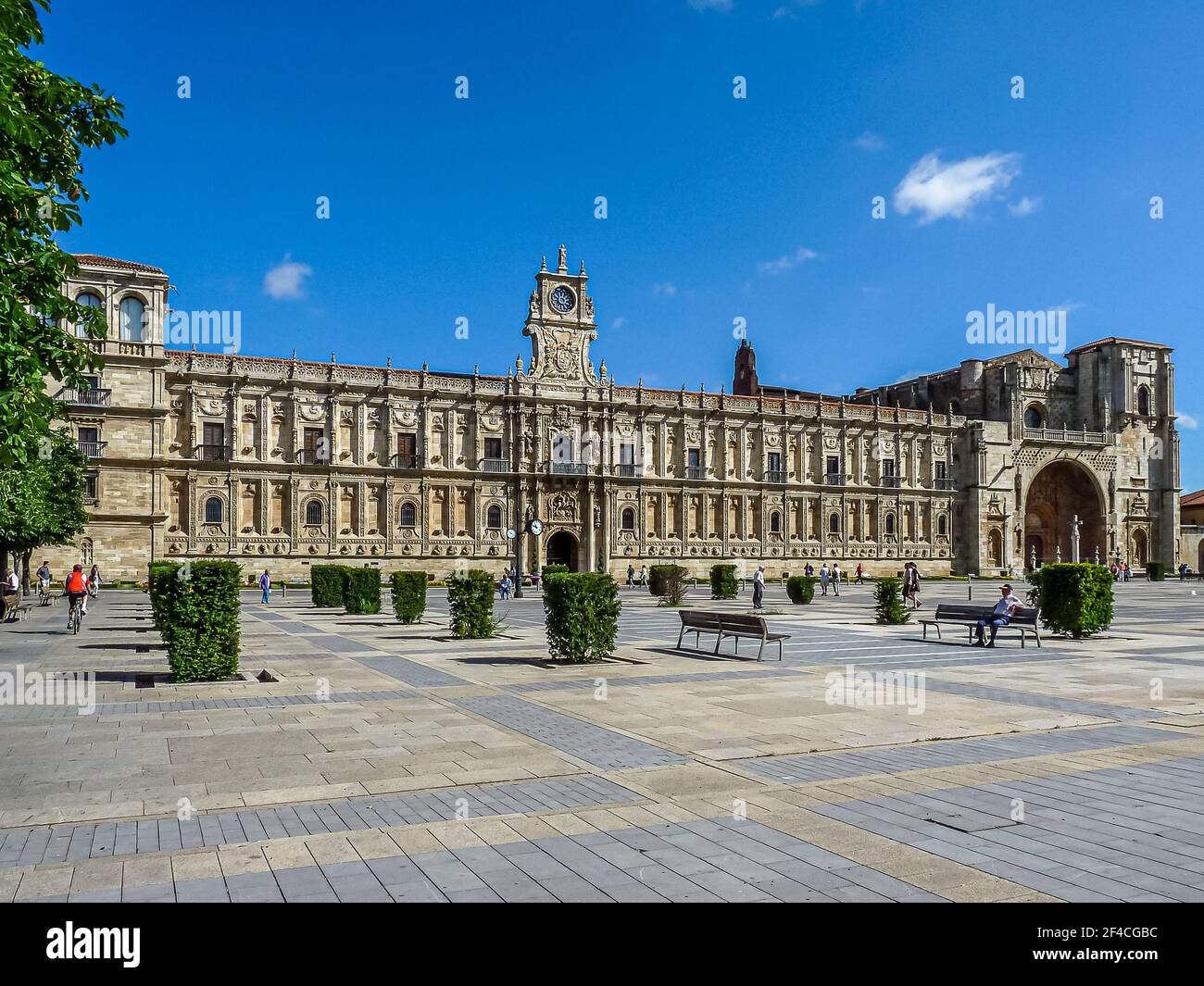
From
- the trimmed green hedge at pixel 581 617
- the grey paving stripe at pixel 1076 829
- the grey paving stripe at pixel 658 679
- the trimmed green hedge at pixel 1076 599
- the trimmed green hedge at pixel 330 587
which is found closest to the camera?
the grey paving stripe at pixel 1076 829

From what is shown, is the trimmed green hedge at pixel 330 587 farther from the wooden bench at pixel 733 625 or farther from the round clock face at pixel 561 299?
the round clock face at pixel 561 299

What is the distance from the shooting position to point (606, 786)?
7.03 m

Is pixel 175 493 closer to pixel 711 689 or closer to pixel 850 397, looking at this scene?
pixel 711 689

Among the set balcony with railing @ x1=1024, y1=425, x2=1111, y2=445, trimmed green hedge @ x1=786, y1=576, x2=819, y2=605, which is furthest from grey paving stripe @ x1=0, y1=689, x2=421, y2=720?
balcony with railing @ x1=1024, y1=425, x2=1111, y2=445

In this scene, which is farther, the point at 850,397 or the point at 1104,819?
the point at 850,397

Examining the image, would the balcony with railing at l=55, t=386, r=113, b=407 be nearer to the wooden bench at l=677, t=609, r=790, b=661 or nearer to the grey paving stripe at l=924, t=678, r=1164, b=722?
the wooden bench at l=677, t=609, r=790, b=661

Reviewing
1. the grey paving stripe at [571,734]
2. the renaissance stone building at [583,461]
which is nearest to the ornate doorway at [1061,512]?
the renaissance stone building at [583,461]

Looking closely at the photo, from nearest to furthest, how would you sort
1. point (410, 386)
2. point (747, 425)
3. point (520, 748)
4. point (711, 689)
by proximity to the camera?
1. point (520, 748)
2. point (711, 689)
3. point (410, 386)
4. point (747, 425)

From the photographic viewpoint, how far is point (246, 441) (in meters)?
49.2

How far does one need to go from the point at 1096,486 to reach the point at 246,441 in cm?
6196

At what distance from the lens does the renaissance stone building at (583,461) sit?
4609cm

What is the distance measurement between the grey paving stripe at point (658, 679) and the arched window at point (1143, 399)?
2862 inches

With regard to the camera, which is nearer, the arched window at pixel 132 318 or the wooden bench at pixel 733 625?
the wooden bench at pixel 733 625
